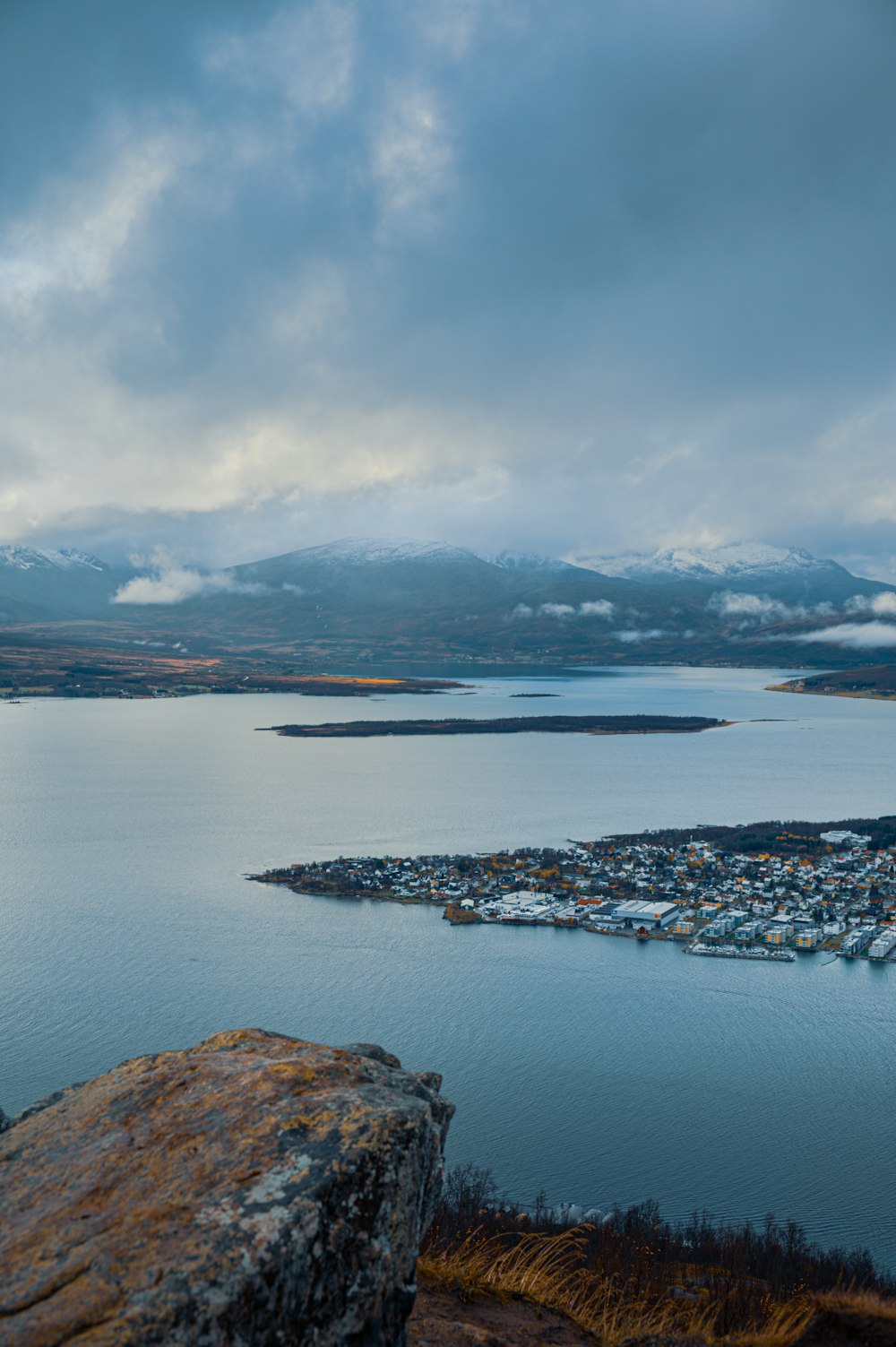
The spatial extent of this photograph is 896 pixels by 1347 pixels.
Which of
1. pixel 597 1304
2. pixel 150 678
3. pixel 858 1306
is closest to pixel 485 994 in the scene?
pixel 597 1304

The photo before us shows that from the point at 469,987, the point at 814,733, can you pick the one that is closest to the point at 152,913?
the point at 469,987

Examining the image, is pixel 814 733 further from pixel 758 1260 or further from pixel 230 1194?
pixel 230 1194

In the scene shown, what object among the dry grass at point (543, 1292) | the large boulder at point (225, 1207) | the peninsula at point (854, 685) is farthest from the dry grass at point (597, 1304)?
the peninsula at point (854, 685)

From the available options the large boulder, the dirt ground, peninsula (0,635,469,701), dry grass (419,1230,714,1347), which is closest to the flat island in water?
peninsula (0,635,469,701)

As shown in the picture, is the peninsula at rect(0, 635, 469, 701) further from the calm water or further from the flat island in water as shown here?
the calm water

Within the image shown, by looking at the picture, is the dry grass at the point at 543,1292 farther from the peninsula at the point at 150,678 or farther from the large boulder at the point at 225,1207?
the peninsula at the point at 150,678

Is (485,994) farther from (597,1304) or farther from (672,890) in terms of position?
(597,1304)
